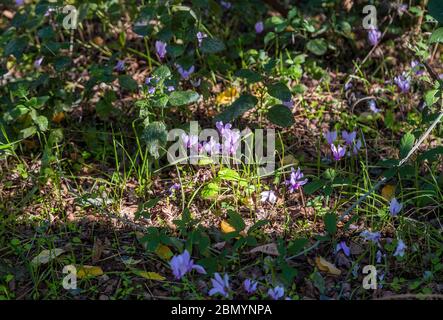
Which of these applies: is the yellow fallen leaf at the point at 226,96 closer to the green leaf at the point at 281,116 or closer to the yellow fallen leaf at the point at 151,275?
the green leaf at the point at 281,116

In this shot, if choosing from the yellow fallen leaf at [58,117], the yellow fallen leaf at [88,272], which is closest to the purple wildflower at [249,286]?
the yellow fallen leaf at [88,272]

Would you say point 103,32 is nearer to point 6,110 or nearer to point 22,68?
point 22,68

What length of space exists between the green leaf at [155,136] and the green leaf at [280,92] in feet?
1.70

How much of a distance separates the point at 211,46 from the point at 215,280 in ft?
4.16

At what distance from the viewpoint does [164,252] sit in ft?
8.74

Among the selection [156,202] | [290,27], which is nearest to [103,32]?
[290,27]

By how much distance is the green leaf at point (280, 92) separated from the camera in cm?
297

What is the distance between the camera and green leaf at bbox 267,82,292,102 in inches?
117

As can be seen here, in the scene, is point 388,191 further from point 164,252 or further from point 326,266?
point 164,252

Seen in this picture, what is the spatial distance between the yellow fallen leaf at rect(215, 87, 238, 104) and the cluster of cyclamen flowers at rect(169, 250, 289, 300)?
4.20 ft

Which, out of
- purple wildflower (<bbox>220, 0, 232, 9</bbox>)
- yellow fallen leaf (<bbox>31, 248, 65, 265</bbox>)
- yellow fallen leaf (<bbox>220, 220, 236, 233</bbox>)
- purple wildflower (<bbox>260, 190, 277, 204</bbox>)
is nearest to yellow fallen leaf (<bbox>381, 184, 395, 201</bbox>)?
purple wildflower (<bbox>260, 190, 277, 204</bbox>)

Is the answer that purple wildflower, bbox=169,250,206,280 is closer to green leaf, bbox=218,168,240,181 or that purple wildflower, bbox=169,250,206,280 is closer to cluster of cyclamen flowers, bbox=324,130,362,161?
green leaf, bbox=218,168,240,181
